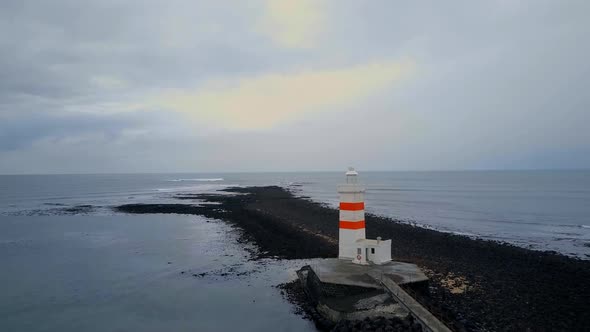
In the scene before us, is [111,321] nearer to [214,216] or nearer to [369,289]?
[369,289]

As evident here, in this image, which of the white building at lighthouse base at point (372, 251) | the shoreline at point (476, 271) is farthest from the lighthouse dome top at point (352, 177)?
the shoreline at point (476, 271)

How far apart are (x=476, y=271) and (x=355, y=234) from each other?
17.4ft

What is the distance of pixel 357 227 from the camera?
11.2 metres

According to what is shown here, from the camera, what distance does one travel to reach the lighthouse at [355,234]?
11016 mm

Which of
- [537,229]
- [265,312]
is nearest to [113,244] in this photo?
[265,312]

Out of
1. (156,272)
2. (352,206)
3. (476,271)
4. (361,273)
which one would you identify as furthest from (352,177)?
(156,272)

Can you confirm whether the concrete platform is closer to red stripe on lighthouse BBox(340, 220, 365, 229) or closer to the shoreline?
the shoreline

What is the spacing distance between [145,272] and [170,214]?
820 inches

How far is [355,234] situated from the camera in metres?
11.2

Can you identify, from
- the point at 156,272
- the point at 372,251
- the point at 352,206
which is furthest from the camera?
the point at 156,272

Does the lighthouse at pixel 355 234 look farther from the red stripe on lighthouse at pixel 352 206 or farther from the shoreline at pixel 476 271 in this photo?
the shoreline at pixel 476 271

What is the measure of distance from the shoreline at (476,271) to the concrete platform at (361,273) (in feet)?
1.97

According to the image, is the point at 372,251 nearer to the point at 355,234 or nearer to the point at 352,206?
the point at 355,234

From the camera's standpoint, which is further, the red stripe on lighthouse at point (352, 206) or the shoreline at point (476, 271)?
the red stripe on lighthouse at point (352, 206)
